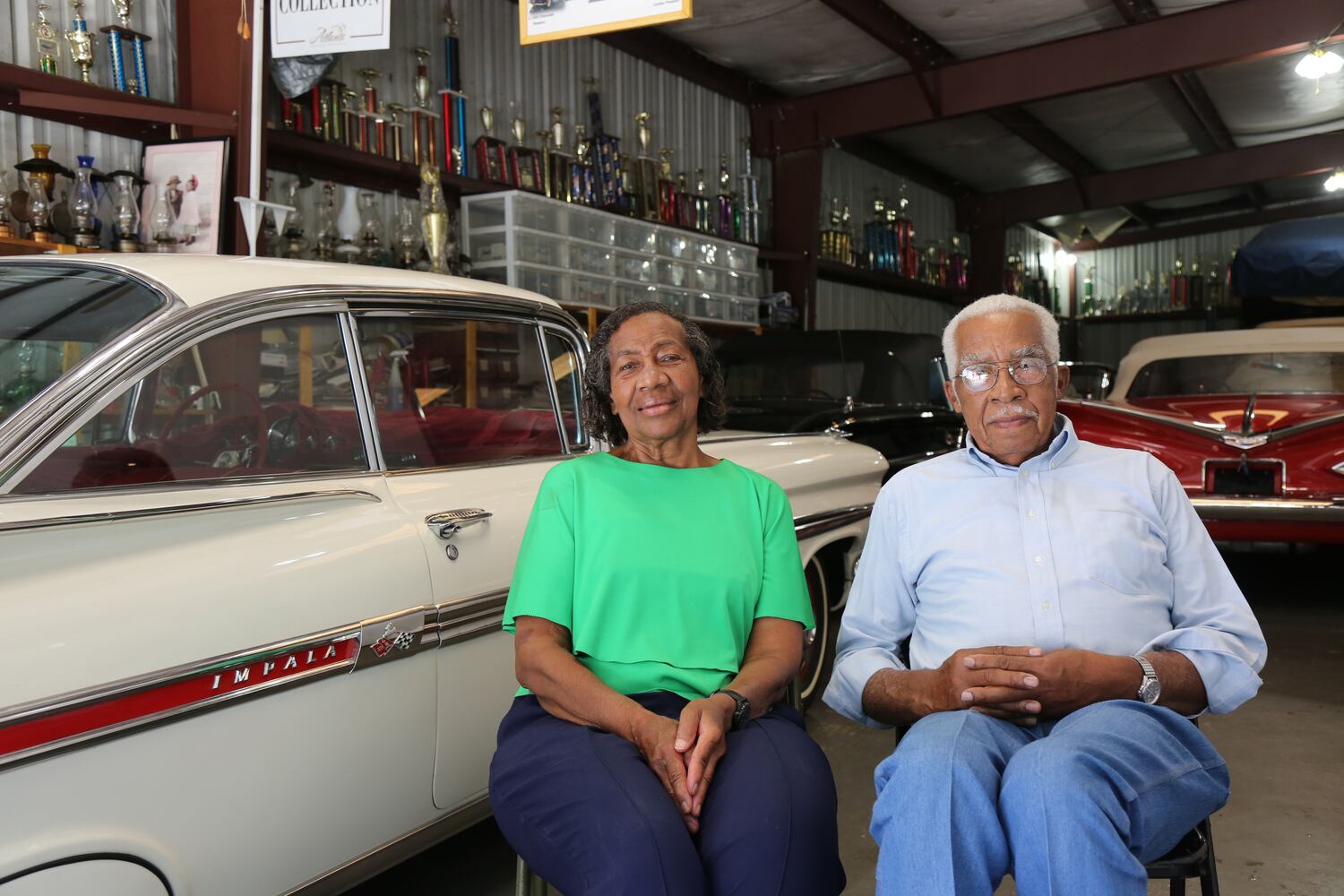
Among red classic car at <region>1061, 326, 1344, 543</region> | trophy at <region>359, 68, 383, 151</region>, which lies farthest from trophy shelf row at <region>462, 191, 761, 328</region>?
red classic car at <region>1061, 326, 1344, 543</region>

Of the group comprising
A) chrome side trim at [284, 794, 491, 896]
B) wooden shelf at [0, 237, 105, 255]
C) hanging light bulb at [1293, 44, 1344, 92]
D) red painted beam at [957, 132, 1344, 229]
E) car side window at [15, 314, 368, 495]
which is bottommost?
chrome side trim at [284, 794, 491, 896]

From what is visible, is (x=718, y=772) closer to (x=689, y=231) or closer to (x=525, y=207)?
(x=525, y=207)

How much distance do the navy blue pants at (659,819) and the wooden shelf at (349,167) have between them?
16.5 feet

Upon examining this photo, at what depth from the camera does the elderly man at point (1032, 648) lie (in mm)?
1607

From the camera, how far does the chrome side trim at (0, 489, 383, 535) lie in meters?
1.72

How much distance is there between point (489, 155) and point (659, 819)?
258 inches

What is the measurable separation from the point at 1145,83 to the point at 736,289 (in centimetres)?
512

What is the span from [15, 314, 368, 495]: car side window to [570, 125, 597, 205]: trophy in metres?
6.01

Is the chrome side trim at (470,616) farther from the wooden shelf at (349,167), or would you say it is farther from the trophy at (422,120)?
the trophy at (422,120)

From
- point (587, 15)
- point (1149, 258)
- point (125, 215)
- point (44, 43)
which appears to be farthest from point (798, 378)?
→ point (1149, 258)

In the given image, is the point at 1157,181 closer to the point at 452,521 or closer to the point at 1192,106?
the point at 1192,106

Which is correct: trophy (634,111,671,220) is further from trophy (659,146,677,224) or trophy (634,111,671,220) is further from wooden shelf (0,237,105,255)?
wooden shelf (0,237,105,255)

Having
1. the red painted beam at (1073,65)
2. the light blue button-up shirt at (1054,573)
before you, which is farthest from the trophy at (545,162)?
the light blue button-up shirt at (1054,573)

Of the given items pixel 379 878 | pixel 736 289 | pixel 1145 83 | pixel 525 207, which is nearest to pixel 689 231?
pixel 736 289
